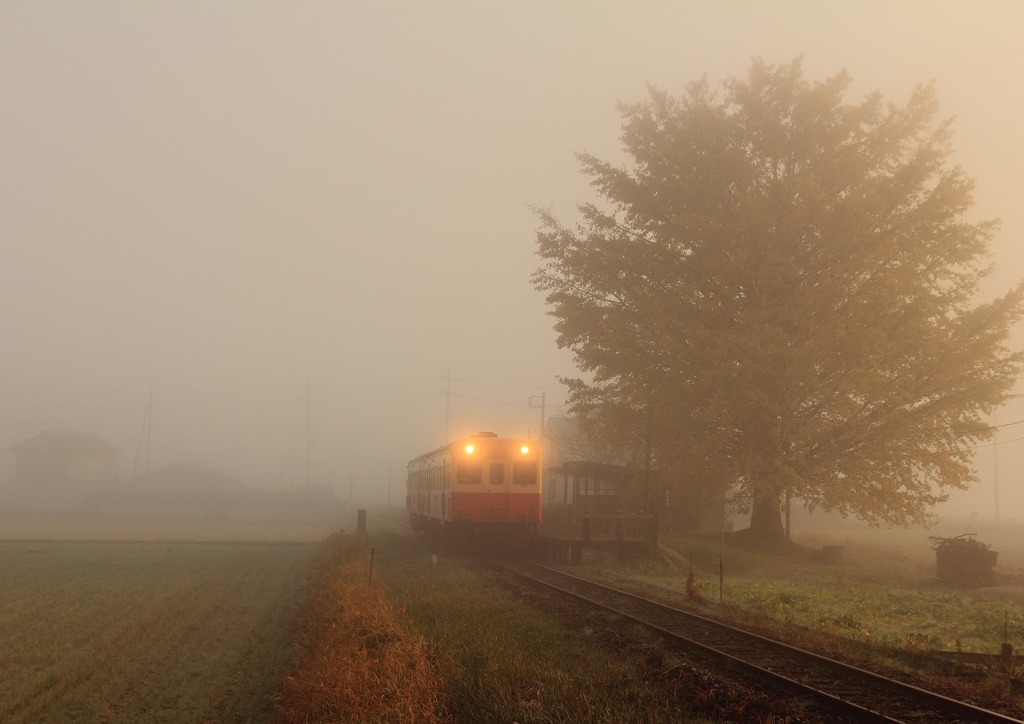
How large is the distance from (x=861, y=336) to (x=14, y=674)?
21.3 m

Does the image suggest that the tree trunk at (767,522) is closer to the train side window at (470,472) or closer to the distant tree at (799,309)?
the distant tree at (799,309)

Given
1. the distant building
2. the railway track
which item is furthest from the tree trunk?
the distant building

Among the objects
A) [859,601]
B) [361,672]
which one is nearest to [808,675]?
[361,672]

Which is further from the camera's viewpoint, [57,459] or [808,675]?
[57,459]

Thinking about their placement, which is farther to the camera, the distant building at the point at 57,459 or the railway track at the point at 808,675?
the distant building at the point at 57,459

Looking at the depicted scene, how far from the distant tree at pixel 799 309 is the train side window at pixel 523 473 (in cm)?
372

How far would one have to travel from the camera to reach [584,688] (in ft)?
29.4

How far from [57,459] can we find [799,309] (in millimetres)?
103176

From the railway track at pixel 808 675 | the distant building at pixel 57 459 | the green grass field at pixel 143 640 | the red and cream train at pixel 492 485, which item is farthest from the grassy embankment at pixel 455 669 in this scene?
the distant building at pixel 57 459

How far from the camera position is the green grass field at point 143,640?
10461mm

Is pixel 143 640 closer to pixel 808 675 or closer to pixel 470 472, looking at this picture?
pixel 808 675

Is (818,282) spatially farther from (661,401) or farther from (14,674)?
(14,674)

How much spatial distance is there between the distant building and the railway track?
104936 millimetres

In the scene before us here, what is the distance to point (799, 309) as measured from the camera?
81.6 feet
